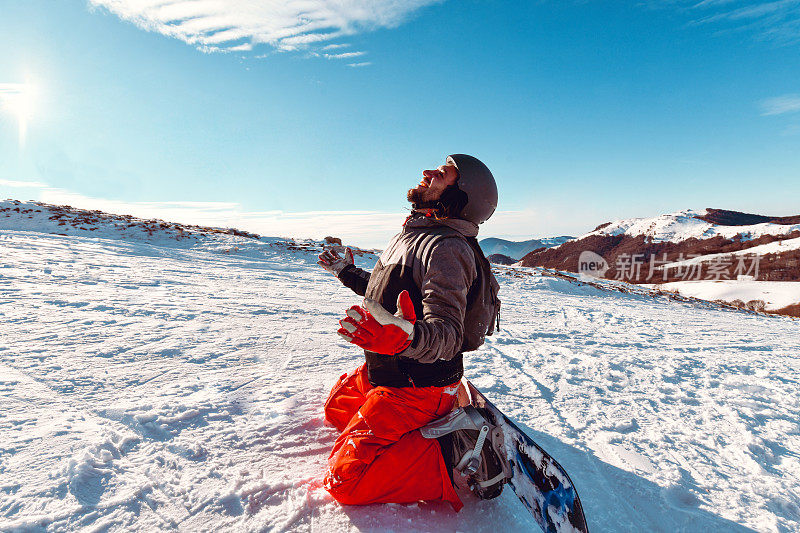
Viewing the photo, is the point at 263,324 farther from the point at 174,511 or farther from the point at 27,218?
the point at 27,218

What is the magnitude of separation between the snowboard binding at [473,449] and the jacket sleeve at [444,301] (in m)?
0.40

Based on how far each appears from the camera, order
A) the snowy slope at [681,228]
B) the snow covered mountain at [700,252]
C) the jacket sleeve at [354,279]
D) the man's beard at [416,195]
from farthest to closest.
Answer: the snowy slope at [681,228] → the snow covered mountain at [700,252] → the jacket sleeve at [354,279] → the man's beard at [416,195]

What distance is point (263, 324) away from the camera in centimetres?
503

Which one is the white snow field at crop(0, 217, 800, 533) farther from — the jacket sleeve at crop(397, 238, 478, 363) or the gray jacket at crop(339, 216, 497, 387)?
the jacket sleeve at crop(397, 238, 478, 363)

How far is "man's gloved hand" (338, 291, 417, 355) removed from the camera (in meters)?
1.40

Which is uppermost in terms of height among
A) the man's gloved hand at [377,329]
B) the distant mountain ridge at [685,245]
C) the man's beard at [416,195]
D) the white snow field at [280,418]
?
the distant mountain ridge at [685,245]

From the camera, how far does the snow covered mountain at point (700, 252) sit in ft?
105

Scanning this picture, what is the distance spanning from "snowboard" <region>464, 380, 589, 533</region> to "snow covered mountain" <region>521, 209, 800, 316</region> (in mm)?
31667

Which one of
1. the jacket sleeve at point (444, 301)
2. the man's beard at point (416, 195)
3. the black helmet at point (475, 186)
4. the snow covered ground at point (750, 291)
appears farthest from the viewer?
the snow covered ground at point (750, 291)

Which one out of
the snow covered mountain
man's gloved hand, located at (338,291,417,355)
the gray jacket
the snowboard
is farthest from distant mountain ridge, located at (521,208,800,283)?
man's gloved hand, located at (338,291,417,355)

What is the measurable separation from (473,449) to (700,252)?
61050 millimetres

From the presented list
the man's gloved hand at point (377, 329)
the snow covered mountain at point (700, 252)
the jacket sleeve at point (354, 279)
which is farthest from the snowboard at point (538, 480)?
the snow covered mountain at point (700, 252)

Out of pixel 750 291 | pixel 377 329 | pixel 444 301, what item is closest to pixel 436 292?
pixel 444 301

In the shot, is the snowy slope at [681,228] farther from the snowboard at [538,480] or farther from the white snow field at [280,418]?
the snowboard at [538,480]
